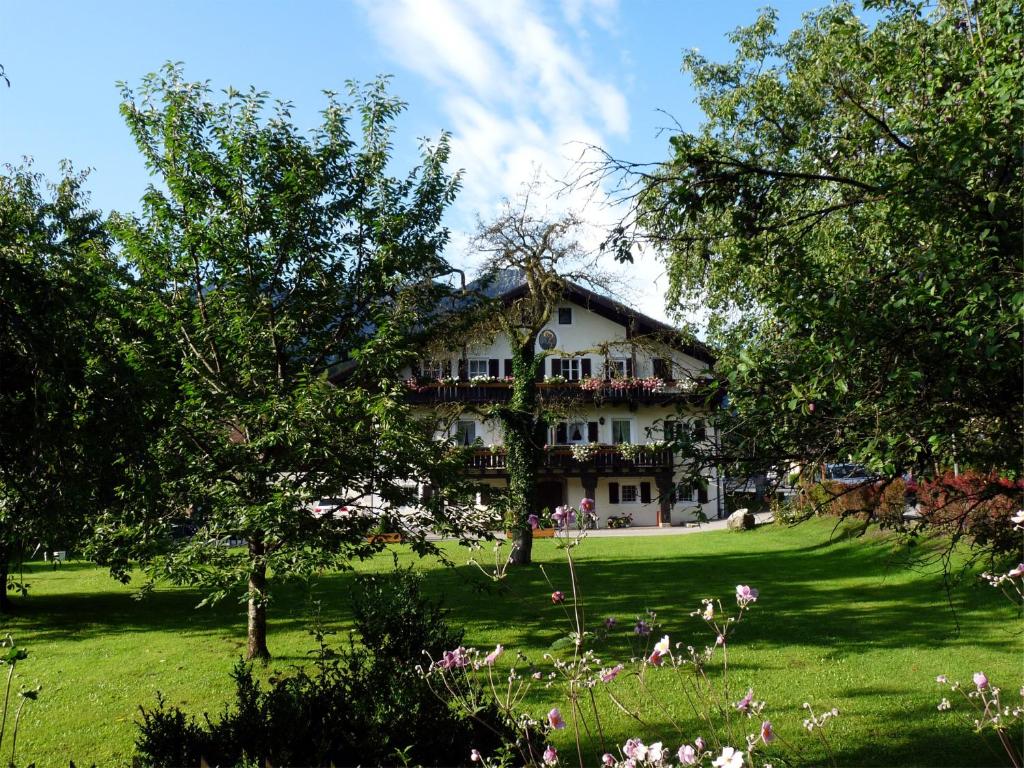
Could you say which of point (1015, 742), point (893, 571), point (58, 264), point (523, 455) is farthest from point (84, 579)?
point (1015, 742)

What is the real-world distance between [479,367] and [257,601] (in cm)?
2943

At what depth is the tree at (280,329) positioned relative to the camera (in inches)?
380

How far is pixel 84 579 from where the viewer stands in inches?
924

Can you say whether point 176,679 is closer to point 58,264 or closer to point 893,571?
point 58,264

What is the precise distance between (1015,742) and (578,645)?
606 centimetres

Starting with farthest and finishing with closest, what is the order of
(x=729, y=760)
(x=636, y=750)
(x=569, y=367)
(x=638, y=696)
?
(x=569, y=367) → (x=638, y=696) → (x=636, y=750) → (x=729, y=760)

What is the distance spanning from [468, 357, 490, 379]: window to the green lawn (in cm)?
1769

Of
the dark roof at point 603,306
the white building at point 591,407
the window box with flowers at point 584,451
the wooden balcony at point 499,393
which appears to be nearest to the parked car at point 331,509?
the dark roof at point 603,306

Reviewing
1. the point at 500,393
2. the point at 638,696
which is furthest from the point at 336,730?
the point at 500,393

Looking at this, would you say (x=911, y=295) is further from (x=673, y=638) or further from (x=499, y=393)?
(x=499, y=393)

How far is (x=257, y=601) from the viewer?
10.8 m

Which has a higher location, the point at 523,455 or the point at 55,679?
the point at 523,455

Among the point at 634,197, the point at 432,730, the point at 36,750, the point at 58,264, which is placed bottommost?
the point at 36,750

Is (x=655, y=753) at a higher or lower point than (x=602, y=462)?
lower
